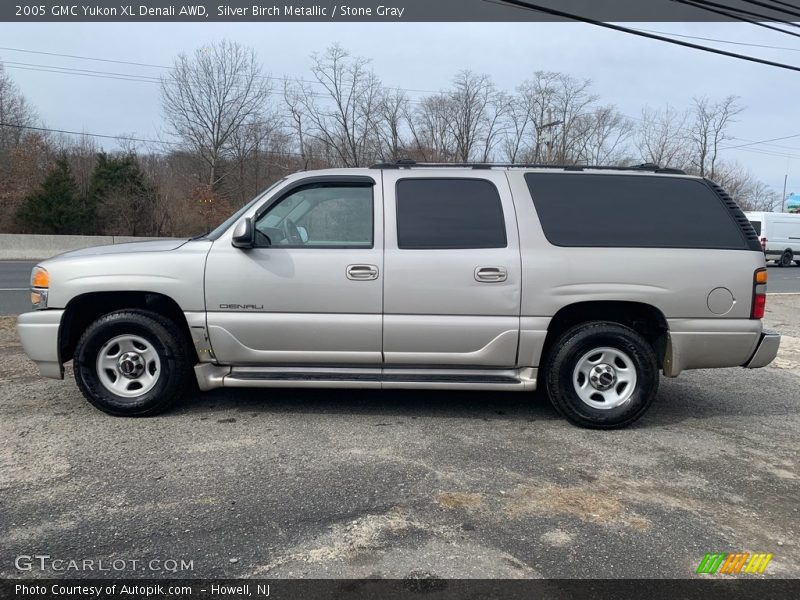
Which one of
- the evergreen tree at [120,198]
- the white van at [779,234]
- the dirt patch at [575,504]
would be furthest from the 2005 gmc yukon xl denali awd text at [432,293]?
the white van at [779,234]

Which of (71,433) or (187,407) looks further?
(187,407)

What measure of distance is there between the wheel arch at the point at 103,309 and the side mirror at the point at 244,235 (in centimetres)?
74

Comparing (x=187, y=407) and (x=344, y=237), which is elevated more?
(x=344, y=237)

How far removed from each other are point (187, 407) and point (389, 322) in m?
1.95

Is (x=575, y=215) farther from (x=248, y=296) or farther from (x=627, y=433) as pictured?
(x=248, y=296)

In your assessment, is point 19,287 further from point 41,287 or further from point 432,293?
point 432,293

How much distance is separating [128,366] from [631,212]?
4225 mm

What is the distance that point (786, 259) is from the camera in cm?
2750

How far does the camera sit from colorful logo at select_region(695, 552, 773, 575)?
2656mm

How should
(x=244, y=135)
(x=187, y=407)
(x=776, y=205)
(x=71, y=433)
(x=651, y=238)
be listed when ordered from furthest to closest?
1. (x=776, y=205)
2. (x=244, y=135)
3. (x=187, y=407)
4. (x=651, y=238)
5. (x=71, y=433)

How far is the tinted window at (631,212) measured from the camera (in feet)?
14.5

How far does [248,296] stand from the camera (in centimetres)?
436

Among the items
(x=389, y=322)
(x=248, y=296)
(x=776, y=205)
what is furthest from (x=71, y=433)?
(x=776, y=205)
